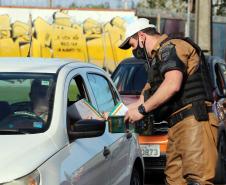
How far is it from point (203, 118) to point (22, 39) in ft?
93.7

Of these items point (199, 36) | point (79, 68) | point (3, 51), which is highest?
point (79, 68)

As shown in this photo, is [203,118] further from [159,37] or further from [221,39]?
[221,39]

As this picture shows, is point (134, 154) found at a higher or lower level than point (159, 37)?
lower

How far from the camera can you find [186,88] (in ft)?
15.6

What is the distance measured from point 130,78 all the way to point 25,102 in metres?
5.21

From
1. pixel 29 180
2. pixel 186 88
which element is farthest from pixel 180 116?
pixel 29 180

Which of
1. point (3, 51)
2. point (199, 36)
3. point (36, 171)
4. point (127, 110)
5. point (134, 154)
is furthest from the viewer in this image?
point (3, 51)

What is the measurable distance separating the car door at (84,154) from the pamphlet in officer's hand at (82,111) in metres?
0.09

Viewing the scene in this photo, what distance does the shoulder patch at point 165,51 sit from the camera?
466 cm

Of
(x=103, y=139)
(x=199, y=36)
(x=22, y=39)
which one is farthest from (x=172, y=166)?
(x=22, y=39)

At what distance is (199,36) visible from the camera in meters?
16.3

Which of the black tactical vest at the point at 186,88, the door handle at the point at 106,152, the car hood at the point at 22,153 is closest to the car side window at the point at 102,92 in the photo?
the door handle at the point at 106,152

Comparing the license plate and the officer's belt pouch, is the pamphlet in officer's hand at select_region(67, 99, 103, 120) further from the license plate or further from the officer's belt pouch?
the license plate

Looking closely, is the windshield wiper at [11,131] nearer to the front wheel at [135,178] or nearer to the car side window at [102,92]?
the car side window at [102,92]
